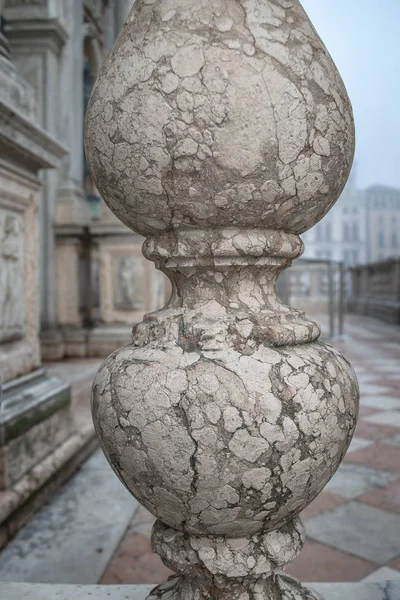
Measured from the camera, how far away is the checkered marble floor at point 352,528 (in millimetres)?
1562

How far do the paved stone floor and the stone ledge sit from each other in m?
0.35

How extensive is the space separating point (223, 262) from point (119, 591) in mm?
779

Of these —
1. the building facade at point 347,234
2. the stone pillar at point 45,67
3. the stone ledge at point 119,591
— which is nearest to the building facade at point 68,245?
the stone pillar at point 45,67

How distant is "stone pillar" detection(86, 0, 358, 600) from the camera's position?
0.84 metres

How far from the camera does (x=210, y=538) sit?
3.16 ft

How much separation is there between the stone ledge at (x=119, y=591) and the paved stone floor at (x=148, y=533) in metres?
0.35

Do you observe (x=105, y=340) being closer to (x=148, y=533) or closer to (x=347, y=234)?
(x=148, y=533)

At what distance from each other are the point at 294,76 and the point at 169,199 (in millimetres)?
280

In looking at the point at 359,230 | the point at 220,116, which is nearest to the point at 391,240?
the point at 359,230

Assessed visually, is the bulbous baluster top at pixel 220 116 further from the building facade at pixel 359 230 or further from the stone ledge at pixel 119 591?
the building facade at pixel 359 230

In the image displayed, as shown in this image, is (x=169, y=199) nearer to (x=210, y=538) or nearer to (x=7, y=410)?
(x=210, y=538)

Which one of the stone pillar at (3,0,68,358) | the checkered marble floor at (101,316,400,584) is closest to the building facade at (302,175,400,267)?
the stone pillar at (3,0,68,358)

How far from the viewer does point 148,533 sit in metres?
1.83

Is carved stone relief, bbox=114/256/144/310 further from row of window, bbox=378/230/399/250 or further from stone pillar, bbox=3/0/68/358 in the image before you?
row of window, bbox=378/230/399/250
